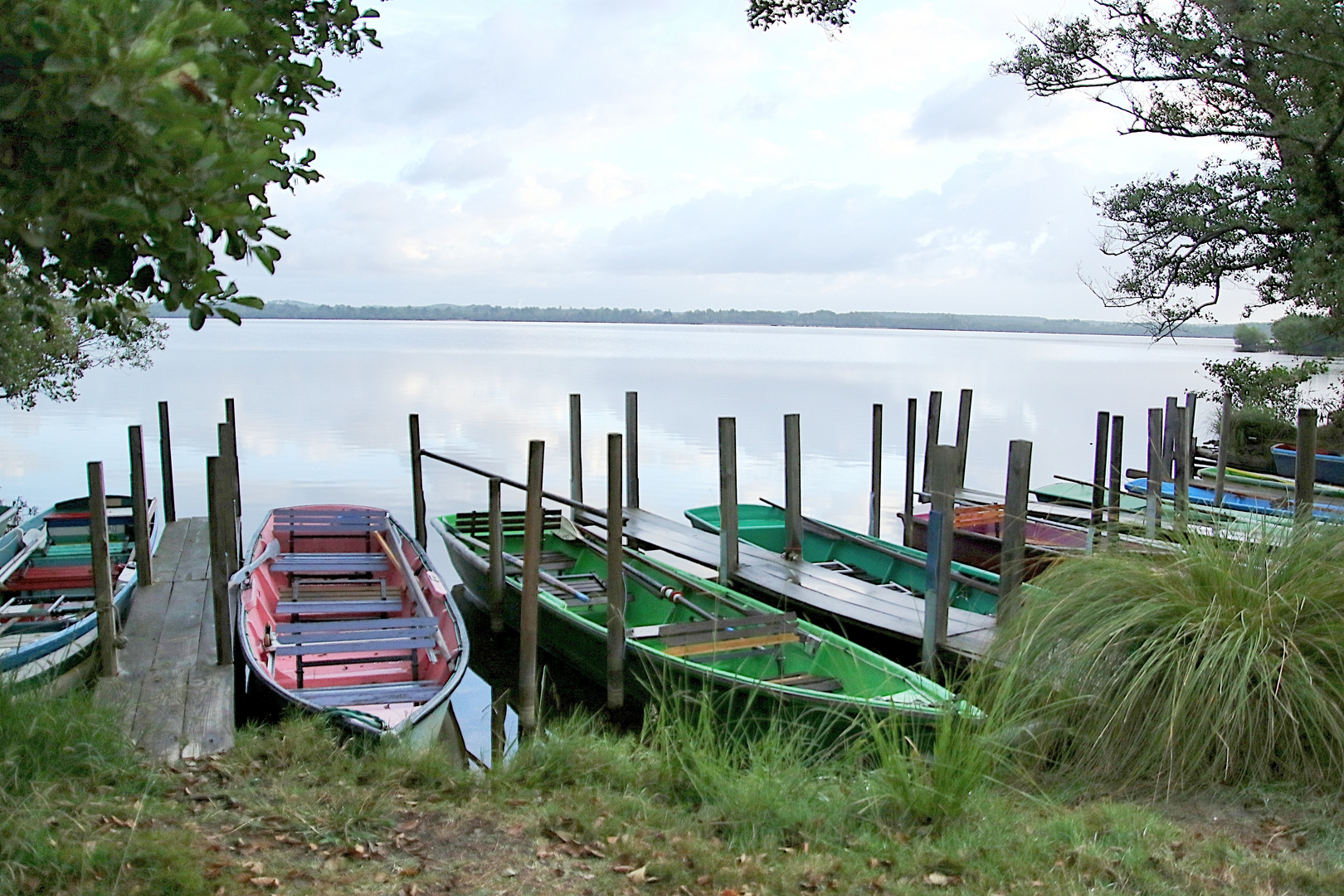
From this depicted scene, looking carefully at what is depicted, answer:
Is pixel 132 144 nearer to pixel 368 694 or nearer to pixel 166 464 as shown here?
pixel 368 694

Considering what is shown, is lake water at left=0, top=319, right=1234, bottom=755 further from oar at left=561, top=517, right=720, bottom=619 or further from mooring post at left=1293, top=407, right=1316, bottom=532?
mooring post at left=1293, top=407, right=1316, bottom=532

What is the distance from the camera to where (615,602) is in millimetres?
9039

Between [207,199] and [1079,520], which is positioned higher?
[207,199]

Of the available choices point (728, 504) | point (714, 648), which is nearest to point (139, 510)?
point (714, 648)

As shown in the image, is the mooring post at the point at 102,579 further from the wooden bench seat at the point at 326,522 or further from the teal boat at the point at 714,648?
the wooden bench seat at the point at 326,522

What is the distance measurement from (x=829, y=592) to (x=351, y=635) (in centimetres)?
472

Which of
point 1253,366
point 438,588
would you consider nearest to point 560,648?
point 438,588

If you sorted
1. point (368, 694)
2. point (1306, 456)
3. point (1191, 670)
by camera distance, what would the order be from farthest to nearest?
point (1306, 456) < point (368, 694) < point (1191, 670)

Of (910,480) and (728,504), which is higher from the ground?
(728,504)

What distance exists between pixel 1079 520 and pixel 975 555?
271 cm

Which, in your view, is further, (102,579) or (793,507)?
(793,507)

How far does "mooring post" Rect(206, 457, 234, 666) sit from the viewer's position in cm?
809

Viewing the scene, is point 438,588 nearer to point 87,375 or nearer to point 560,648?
point 560,648

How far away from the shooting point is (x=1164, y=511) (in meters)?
7.42
